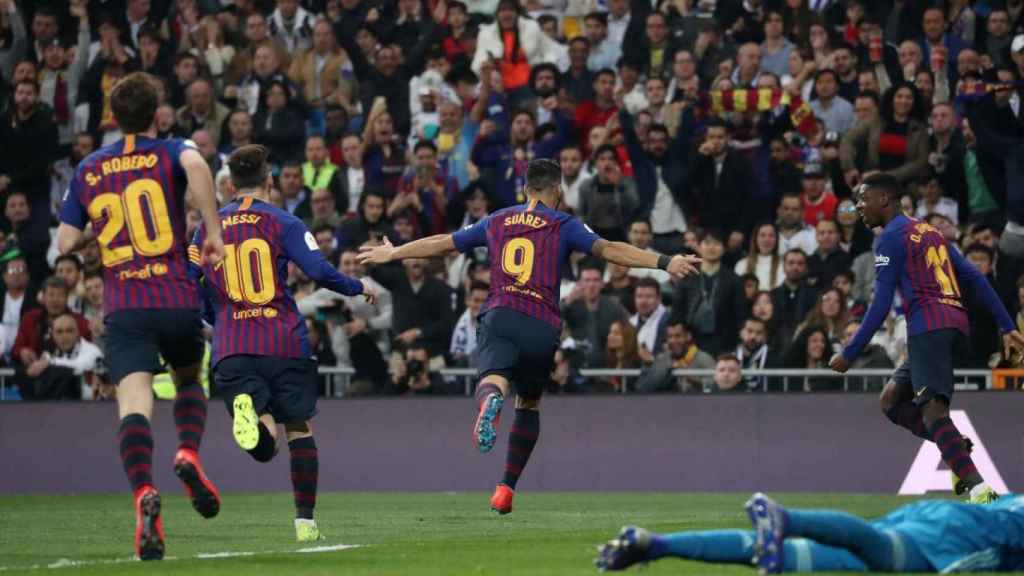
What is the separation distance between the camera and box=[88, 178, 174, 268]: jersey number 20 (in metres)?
10.1

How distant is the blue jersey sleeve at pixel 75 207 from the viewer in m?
10.2

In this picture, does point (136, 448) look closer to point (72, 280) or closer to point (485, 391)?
point (485, 391)

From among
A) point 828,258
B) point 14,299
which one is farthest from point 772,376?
point 14,299

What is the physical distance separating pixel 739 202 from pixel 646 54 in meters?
2.87

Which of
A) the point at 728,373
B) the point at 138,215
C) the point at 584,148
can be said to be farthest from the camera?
the point at 584,148

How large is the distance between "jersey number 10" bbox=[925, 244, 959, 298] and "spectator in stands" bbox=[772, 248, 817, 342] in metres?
6.17

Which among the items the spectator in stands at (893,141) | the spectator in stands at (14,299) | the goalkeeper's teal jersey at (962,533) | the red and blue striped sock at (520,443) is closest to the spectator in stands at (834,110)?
the spectator in stands at (893,141)

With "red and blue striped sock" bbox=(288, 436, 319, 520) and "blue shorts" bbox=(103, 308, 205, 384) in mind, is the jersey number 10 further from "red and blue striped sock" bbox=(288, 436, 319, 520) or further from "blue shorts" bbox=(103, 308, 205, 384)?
"blue shorts" bbox=(103, 308, 205, 384)

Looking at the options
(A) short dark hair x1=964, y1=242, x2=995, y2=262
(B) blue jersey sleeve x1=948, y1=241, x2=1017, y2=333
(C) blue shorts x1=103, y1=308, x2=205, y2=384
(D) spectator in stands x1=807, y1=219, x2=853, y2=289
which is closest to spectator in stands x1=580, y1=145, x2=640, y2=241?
(D) spectator in stands x1=807, y1=219, x2=853, y2=289

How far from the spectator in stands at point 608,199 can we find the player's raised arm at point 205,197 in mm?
11051

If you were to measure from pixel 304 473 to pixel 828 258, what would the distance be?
9.36 metres

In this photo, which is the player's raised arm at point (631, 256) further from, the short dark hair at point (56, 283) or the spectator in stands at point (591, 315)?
the short dark hair at point (56, 283)

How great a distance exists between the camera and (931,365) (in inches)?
513

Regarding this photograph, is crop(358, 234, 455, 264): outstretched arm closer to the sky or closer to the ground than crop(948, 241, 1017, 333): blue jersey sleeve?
closer to the sky
